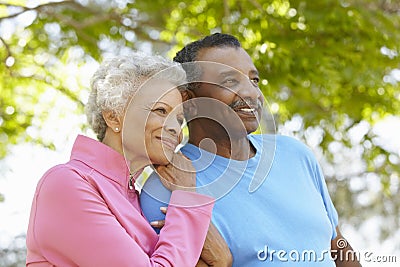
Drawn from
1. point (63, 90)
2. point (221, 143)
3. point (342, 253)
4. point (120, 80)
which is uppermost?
point (120, 80)

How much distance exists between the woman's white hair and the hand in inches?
8.0

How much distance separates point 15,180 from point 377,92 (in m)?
2.68

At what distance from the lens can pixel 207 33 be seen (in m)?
4.69

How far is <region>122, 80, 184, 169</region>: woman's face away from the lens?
2.05m

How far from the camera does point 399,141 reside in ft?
19.6

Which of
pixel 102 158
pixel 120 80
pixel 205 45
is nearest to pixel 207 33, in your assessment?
pixel 205 45

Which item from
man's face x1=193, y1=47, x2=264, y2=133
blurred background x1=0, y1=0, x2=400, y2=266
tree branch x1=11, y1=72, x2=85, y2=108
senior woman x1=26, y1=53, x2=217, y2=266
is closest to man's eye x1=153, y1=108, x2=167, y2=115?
senior woman x1=26, y1=53, x2=217, y2=266

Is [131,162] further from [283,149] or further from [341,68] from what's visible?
[341,68]

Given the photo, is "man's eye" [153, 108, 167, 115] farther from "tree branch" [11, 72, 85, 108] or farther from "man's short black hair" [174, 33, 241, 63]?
"tree branch" [11, 72, 85, 108]

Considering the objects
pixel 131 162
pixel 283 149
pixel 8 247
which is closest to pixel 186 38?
pixel 8 247

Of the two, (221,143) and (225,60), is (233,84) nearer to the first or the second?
(225,60)

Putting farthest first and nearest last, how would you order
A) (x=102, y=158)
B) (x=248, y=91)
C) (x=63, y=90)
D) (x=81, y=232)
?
(x=63, y=90) → (x=248, y=91) → (x=102, y=158) → (x=81, y=232)

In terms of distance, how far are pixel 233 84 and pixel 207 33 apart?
244 cm

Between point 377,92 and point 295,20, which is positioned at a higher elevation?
point 295,20
